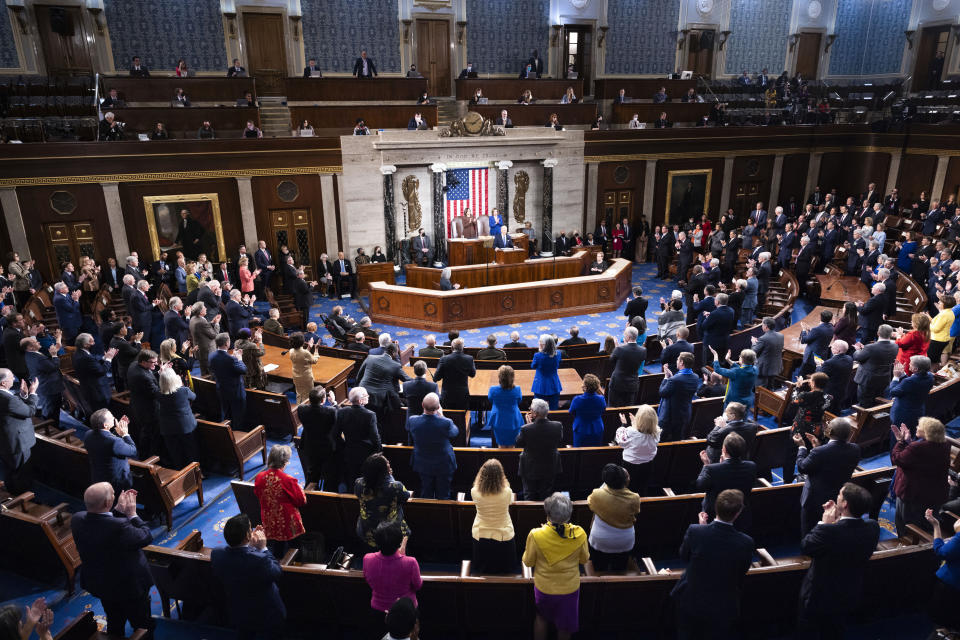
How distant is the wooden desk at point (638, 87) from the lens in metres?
18.4

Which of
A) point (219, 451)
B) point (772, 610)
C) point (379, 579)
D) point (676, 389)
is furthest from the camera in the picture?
point (219, 451)

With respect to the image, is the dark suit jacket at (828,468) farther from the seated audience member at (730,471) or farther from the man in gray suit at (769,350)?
the man in gray suit at (769,350)

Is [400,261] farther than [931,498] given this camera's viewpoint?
Yes

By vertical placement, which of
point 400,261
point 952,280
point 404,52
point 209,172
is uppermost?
point 404,52

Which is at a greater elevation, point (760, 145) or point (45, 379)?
point (760, 145)

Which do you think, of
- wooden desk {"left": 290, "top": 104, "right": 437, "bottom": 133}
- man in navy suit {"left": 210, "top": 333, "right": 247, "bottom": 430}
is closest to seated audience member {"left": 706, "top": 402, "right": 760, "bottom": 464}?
man in navy suit {"left": 210, "top": 333, "right": 247, "bottom": 430}

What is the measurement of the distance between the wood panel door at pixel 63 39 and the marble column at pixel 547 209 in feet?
39.6

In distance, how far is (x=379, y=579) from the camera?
11.0ft

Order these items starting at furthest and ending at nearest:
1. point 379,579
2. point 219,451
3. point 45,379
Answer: point 45,379, point 219,451, point 379,579

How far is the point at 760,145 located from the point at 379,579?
1900cm

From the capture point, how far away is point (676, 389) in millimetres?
5746

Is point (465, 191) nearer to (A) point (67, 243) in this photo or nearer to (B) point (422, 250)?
(B) point (422, 250)

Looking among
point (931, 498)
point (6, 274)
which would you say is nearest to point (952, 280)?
point (931, 498)

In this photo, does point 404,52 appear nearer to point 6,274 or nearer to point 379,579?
point 6,274
